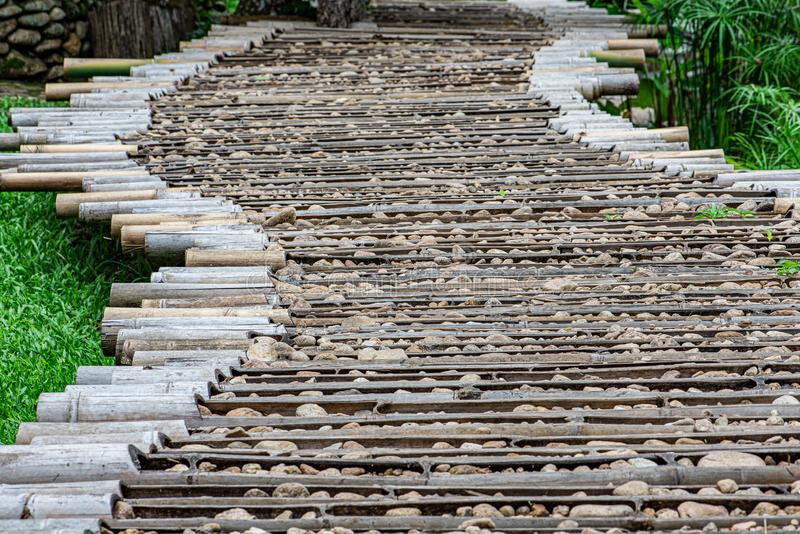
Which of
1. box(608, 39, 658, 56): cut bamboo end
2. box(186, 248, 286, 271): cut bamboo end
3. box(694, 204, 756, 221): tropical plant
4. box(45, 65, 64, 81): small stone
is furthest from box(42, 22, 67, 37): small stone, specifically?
box(694, 204, 756, 221): tropical plant

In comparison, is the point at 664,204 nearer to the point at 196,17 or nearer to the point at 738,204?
the point at 738,204

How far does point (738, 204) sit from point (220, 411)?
2.32 metres

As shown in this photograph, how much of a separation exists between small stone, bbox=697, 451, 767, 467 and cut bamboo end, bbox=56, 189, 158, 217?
8.47 feet

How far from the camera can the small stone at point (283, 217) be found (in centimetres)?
375

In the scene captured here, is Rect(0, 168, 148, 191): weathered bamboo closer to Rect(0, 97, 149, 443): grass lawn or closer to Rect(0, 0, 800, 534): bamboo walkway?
Rect(0, 0, 800, 534): bamboo walkway

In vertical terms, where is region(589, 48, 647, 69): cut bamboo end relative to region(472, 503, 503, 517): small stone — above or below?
above

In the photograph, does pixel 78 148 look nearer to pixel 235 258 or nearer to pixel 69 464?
pixel 235 258

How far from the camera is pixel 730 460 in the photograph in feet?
6.89

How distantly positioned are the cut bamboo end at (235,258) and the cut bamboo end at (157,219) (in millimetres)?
326

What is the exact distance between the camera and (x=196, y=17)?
27.5 ft

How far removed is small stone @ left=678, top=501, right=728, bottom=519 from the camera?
6.37ft

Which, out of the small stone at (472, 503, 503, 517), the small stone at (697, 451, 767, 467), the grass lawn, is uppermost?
the small stone at (697, 451, 767, 467)

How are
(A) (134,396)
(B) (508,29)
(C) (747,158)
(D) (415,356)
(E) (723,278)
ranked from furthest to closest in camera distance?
(B) (508,29), (C) (747,158), (E) (723,278), (D) (415,356), (A) (134,396)

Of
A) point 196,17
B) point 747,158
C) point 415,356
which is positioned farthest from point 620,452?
point 196,17
